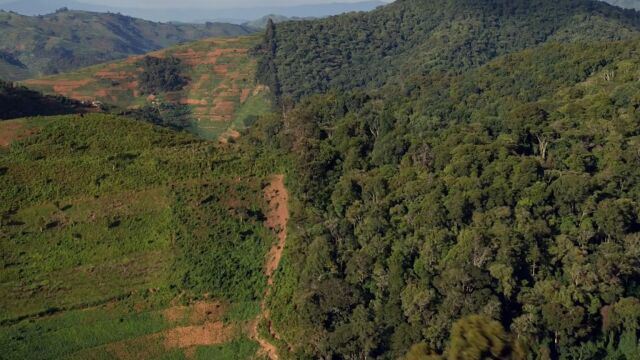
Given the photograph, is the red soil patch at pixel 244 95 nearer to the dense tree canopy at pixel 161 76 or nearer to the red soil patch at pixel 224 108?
the red soil patch at pixel 224 108

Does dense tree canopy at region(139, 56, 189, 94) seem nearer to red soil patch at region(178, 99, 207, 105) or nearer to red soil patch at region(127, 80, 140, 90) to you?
red soil patch at region(127, 80, 140, 90)

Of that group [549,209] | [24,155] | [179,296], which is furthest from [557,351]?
[24,155]

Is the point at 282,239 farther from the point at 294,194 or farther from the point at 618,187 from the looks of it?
the point at 618,187

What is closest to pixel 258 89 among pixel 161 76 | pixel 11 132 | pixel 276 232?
pixel 161 76

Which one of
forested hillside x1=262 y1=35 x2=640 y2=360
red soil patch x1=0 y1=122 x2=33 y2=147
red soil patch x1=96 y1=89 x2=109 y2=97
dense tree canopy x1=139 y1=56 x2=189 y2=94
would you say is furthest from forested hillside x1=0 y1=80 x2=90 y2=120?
forested hillside x1=262 y1=35 x2=640 y2=360

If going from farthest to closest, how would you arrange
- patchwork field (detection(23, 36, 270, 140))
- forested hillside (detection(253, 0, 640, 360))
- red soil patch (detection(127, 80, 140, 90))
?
red soil patch (detection(127, 80, 140, 90)), patchwork field (detection(23, 36, 270, 140)), forested hillside (detection(253, 0, 640, 360))

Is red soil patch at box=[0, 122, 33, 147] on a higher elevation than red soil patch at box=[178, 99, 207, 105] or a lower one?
higher
